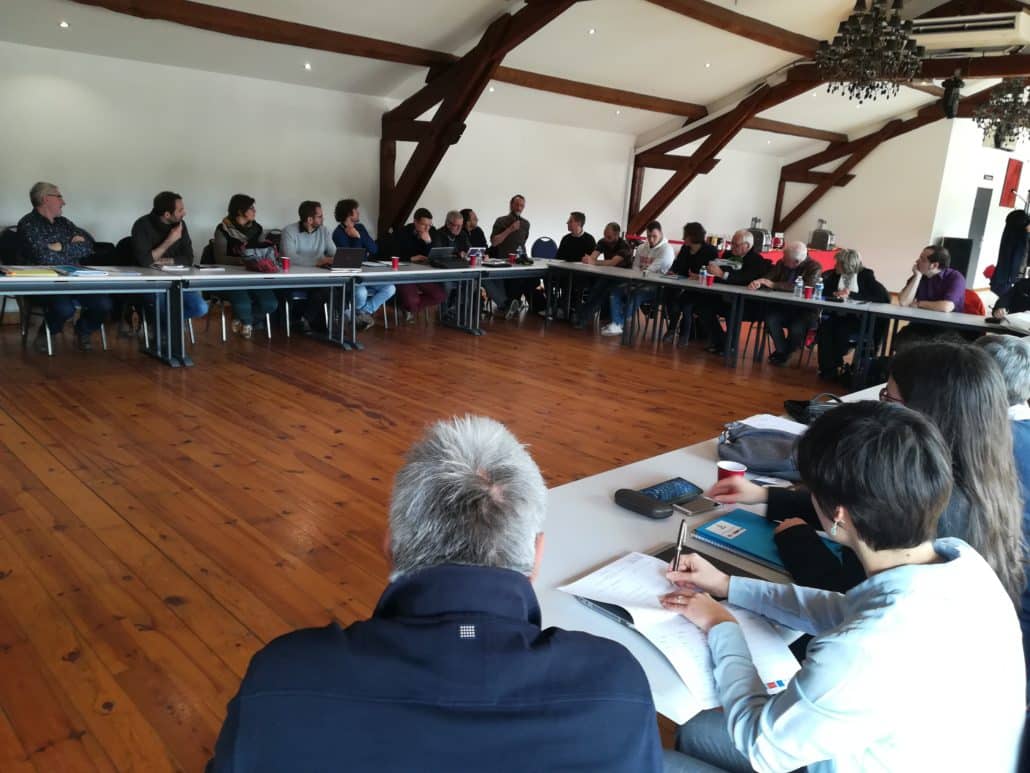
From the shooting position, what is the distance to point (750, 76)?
9.65 meters

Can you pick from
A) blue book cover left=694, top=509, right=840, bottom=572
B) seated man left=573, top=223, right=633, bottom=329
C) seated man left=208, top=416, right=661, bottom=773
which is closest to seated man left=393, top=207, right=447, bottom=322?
seated man left=573, top=223, right=633, bottom=329

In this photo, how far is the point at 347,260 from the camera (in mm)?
6031

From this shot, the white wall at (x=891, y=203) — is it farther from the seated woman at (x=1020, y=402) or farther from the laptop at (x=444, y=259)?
the seated woman at (x=1020, y=402)

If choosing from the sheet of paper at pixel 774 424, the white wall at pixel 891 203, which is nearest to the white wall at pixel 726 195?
the white wall at pixel 891 203

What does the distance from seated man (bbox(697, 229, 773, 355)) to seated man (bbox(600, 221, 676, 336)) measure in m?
0.53

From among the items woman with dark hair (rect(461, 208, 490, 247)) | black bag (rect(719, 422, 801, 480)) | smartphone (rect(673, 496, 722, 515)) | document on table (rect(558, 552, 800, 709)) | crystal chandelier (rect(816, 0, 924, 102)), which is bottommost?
document on table (rect(558, 552, 800, 709))

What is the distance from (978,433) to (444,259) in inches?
221

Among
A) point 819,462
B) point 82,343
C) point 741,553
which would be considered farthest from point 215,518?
point 82,343

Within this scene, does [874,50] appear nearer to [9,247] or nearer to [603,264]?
[603,264]

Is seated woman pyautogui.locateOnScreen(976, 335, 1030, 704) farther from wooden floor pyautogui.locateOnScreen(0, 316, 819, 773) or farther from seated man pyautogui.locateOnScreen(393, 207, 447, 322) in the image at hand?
seated man pyautogui.locateOnScreen(393, 207, 447, 322)

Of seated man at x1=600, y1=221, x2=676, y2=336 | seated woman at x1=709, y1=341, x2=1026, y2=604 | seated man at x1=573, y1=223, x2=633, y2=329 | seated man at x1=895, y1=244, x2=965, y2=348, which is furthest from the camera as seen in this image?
seated man at x1=573, y1=223, x2=633, y2=329

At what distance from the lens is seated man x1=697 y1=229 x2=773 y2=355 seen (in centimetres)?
691

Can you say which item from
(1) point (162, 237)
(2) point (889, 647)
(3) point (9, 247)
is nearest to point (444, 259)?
(1) point (162, 237)

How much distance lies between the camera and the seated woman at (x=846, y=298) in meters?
6.25
